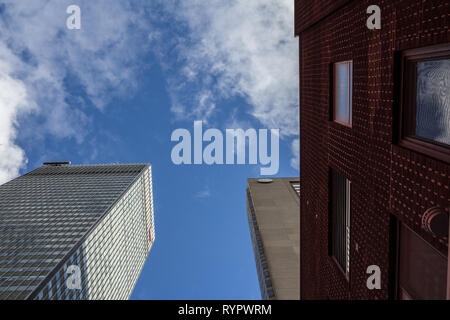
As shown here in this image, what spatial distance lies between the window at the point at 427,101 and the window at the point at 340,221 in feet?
23.9

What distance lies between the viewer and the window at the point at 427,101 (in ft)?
32.7

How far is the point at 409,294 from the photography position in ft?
40.1

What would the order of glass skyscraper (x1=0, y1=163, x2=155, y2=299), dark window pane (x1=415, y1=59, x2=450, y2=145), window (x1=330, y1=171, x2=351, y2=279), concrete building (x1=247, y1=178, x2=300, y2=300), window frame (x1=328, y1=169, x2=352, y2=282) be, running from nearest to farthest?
dark window pane (x1=415, y1=59, x2=450, y2=145) → window frame (x1=328, y1=169, x2=352, y2=282) → window (x1=330, y1=171, x2=351, y2=279) → concrete building (x1=247, y1=178, x2=300, y2=300) → glass skyscraper (x1=0, y1=163, x2=155, y2=299)

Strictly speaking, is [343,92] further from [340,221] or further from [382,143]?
[340,221]

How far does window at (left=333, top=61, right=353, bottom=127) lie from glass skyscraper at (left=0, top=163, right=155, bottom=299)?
4939cm

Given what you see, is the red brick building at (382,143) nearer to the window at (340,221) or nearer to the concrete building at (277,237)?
the window at (340,221)

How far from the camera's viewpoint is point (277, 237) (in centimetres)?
8050

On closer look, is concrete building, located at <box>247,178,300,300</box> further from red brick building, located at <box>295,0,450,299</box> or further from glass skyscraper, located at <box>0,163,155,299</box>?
red brick building, located at <box>295,0,450,299</box>

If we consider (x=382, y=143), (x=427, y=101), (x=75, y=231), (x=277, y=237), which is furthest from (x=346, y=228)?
(x=75, y=231)

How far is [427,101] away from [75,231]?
9814 cm

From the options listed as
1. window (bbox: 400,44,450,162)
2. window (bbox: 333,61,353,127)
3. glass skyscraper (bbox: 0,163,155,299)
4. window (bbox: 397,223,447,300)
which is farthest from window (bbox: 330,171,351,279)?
glass skyscraper (bbox: 0,163,155,299)

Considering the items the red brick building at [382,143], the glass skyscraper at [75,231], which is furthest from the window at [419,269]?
the glass skyscraper at [75,231]

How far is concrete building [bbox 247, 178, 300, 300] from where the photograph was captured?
65688 mm
